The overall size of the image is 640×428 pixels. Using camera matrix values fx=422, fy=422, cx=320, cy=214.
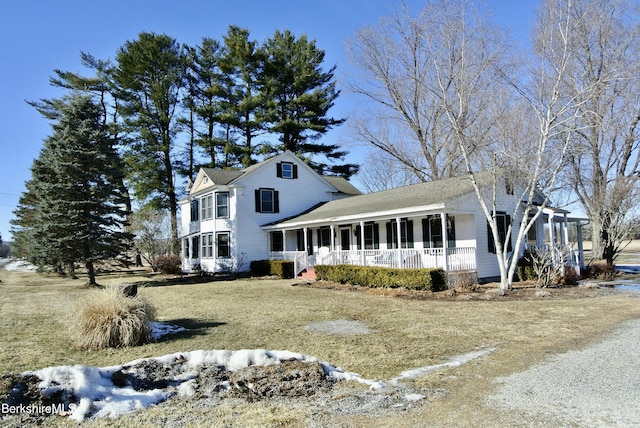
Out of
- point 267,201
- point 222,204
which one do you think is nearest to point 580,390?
point 267,201

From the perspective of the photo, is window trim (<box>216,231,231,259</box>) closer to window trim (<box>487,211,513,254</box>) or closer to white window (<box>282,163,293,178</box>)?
white window (<box>282,163,293,178</box>)

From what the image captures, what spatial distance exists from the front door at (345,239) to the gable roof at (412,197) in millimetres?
1221

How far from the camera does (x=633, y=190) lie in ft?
65.3

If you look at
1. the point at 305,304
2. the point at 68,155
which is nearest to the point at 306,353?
the point at 305,304

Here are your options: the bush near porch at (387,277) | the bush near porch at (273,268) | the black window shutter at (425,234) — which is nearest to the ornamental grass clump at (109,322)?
the bush near porch at (387,277)

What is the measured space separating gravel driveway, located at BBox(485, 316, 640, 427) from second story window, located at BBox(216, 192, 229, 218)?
2127cm

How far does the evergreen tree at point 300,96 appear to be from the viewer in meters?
36.3

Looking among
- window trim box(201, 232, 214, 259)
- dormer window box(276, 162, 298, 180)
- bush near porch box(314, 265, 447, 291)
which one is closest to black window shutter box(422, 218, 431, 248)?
bush near porch box(314, 265, 447, 291)

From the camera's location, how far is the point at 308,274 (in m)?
21.1

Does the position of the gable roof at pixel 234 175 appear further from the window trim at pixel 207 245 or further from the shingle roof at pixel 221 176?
the window trim at pixel 207 245

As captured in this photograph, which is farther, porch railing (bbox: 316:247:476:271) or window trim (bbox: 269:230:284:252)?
window trim (bbox: 269:230:284:252)

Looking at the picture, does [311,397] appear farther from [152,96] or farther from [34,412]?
[152,96]

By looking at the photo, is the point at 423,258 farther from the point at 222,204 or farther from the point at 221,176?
the point at 221,176

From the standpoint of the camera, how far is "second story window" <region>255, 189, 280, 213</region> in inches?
1004
